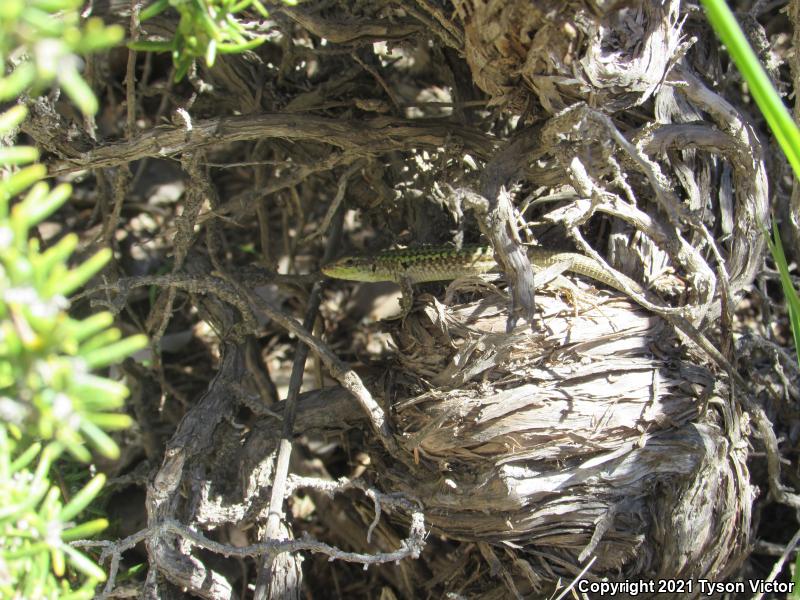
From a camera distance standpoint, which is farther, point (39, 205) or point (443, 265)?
point (443, 265)

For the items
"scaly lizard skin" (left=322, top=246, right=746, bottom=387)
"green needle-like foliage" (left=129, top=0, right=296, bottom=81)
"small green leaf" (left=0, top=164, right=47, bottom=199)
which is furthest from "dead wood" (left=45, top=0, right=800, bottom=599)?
"small green leaf" (left=0, top=164, right=47, bottom=199)

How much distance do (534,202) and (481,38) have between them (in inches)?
29.4

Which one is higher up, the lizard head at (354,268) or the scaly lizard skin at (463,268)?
the lizard head at (354,268)

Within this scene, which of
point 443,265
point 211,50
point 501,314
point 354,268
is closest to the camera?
point 211,50

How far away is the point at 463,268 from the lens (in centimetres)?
232

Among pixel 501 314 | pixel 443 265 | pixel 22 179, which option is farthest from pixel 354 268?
pixel 22 179

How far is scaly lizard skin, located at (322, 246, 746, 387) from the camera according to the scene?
6.31 ft

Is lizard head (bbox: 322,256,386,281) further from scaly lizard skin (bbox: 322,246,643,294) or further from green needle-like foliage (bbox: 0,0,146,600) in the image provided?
green needle-like foliage (bbox: 0,0,146,600)

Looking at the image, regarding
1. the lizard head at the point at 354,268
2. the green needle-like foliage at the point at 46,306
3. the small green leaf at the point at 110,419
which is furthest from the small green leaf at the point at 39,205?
the lizard head at the point at 354,268

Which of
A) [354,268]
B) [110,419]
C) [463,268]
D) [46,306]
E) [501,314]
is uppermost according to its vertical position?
[354,268]

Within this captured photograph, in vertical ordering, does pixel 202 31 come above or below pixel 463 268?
above

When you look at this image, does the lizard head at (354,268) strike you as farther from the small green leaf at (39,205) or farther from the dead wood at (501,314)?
the small green leaf at (39,205)

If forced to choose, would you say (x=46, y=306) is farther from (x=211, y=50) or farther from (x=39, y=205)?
(x=211, y=50)

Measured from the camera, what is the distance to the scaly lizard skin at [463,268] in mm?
1922
